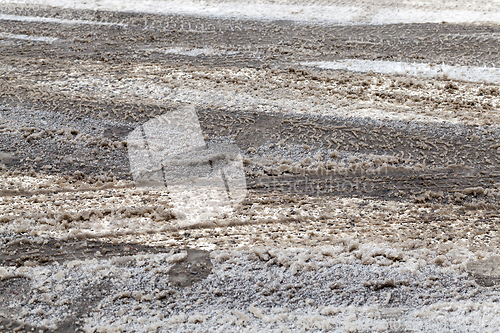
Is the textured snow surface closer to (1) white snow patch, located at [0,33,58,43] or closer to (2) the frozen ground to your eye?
(2) the frozen ground

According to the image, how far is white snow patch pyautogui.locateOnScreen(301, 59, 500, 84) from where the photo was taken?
14.1 feet

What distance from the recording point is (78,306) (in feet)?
7.58

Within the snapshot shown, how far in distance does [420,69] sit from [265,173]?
2157 millimetres

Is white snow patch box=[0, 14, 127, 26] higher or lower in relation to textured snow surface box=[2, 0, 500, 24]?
higher

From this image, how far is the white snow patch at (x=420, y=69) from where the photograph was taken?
4.29 m

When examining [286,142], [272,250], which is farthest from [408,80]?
[272,250]

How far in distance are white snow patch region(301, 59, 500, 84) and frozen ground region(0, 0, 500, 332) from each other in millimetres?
21

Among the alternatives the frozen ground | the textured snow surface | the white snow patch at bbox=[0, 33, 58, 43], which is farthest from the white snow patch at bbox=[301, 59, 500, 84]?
the white snow patch at bbox=[0, 33, 58, 43]

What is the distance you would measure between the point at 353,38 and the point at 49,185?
3.47 metres

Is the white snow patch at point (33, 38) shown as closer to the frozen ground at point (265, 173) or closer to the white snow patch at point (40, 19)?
the frozen ground at point (265, 173)

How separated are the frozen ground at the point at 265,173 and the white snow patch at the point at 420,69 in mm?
21

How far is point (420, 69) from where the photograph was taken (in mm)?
4402

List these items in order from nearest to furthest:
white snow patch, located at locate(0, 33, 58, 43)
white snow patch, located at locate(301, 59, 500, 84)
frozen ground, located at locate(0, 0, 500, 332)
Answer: frozen ground, located at locate(0, 0, 500, 332)
white snow patch, located at locate(301, 59, 500, 84)
white snow patch, located at locate(0, 33, 58, 43)

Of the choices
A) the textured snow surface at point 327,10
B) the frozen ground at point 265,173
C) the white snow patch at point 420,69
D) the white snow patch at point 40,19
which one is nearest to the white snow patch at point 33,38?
the frozen ground at point 265,173
